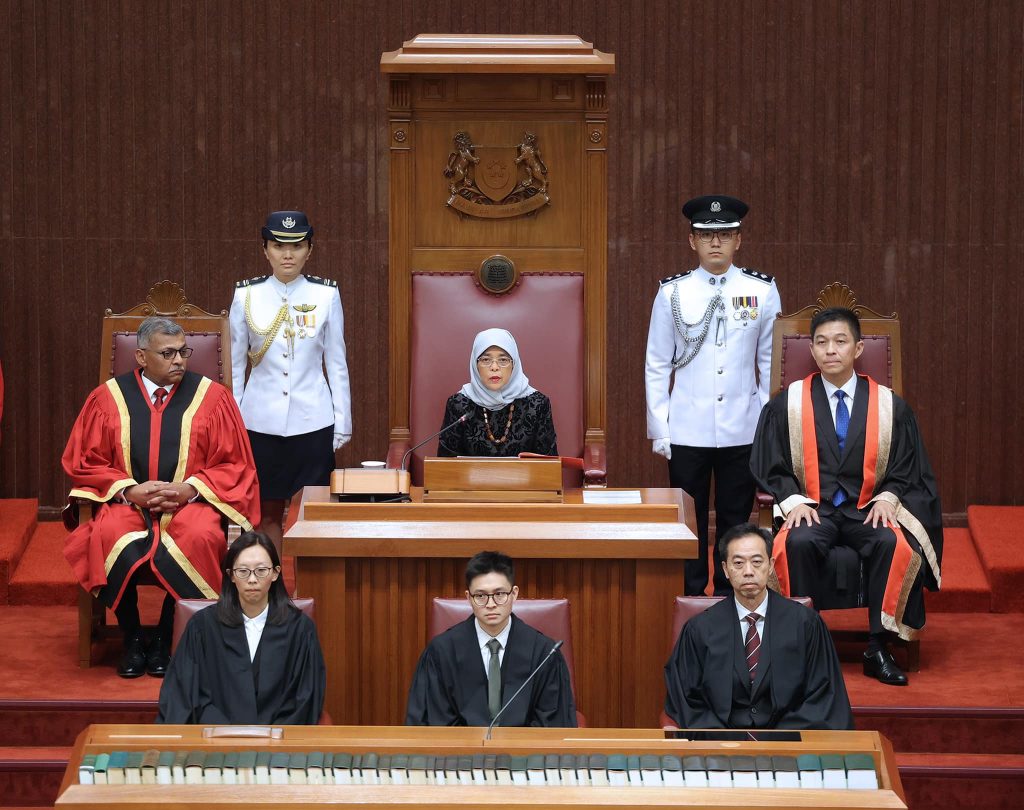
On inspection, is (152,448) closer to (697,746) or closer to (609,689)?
(609,689)

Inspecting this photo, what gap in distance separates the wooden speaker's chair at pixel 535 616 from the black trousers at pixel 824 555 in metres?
1.05

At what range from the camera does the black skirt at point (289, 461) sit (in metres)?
5.62

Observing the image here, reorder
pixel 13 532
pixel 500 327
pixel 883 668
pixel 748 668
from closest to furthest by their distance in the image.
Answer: pixel 748 668 → pixel 883 668 → pixel 500 327 → pixel 13 532

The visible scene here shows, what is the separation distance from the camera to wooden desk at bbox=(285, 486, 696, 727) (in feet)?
14.5

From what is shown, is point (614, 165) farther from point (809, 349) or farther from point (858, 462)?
point (858, 462)

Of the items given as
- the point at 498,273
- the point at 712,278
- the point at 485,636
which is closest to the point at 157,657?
the point at 485,636

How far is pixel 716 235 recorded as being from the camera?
5395 mm

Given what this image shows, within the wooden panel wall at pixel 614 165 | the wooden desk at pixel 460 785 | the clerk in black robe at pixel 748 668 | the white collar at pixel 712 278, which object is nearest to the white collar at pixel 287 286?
the white collar at pixel 712 278

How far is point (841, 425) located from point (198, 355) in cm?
225

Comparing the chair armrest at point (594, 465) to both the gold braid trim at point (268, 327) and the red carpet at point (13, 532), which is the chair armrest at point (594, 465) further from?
the red carpet at point (13, 532)

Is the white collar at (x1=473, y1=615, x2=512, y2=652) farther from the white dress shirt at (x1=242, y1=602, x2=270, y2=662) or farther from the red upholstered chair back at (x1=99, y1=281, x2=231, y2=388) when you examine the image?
the red upholstered chair back at (x1=99, y1=281, x2=231, y2=388)

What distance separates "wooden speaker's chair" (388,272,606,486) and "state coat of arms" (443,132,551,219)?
247mm

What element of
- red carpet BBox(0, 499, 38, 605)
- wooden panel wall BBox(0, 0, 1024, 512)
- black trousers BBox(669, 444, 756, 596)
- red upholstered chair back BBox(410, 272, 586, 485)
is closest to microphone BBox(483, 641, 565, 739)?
black trousers BBox(669, 444, 756, 596)

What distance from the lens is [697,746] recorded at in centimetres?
325
